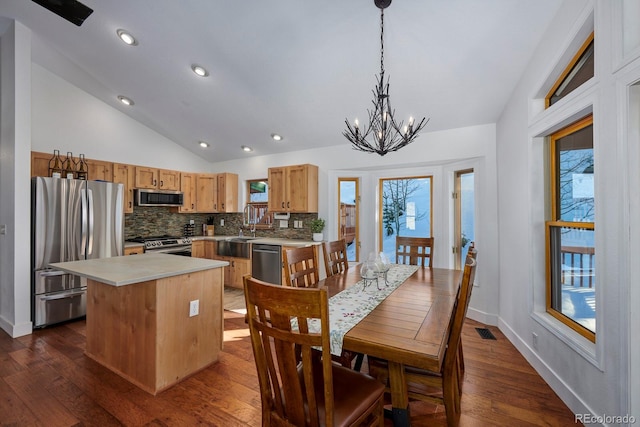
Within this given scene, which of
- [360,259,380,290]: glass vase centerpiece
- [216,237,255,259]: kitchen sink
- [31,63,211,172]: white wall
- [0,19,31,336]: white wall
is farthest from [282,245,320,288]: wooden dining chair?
[31,63,211,172]: white wall

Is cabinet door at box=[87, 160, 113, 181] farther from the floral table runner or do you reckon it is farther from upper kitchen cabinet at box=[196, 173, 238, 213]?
the floral table runner

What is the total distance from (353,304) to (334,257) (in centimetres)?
109

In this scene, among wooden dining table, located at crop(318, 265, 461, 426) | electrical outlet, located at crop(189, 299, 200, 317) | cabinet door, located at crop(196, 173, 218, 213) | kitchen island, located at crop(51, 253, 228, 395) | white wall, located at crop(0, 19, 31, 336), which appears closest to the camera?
wooden dining table, located at crop(318, 265, 461, 426)

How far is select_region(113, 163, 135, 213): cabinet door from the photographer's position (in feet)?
14.8

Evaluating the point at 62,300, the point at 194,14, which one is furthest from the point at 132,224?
the point at 194,14

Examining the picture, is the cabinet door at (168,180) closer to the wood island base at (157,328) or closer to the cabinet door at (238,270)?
the cabinet door at (238,270)

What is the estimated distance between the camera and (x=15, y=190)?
121 inches

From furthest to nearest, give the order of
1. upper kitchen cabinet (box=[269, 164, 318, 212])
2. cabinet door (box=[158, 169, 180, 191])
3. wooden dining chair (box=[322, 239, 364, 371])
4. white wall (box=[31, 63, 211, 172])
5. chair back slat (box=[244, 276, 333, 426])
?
cabinet door (box=[158, 169, 180, 191]) < upper kitchen cabinet (box=[269, 164, 318, 212]) < white wall (box=[31, 63, 211, 172]) < wooden dining chair (box=[322, 239, 364, 371]) < chair back slat (box=[244, 276, 333, 426])

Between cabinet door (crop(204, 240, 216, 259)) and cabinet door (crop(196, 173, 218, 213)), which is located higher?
cabinet door (crop(196, 173, 218, 213))

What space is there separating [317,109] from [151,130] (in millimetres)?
3496

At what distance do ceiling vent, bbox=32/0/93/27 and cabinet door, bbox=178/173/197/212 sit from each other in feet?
9.10

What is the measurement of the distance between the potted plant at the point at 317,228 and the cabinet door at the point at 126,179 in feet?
10.1
